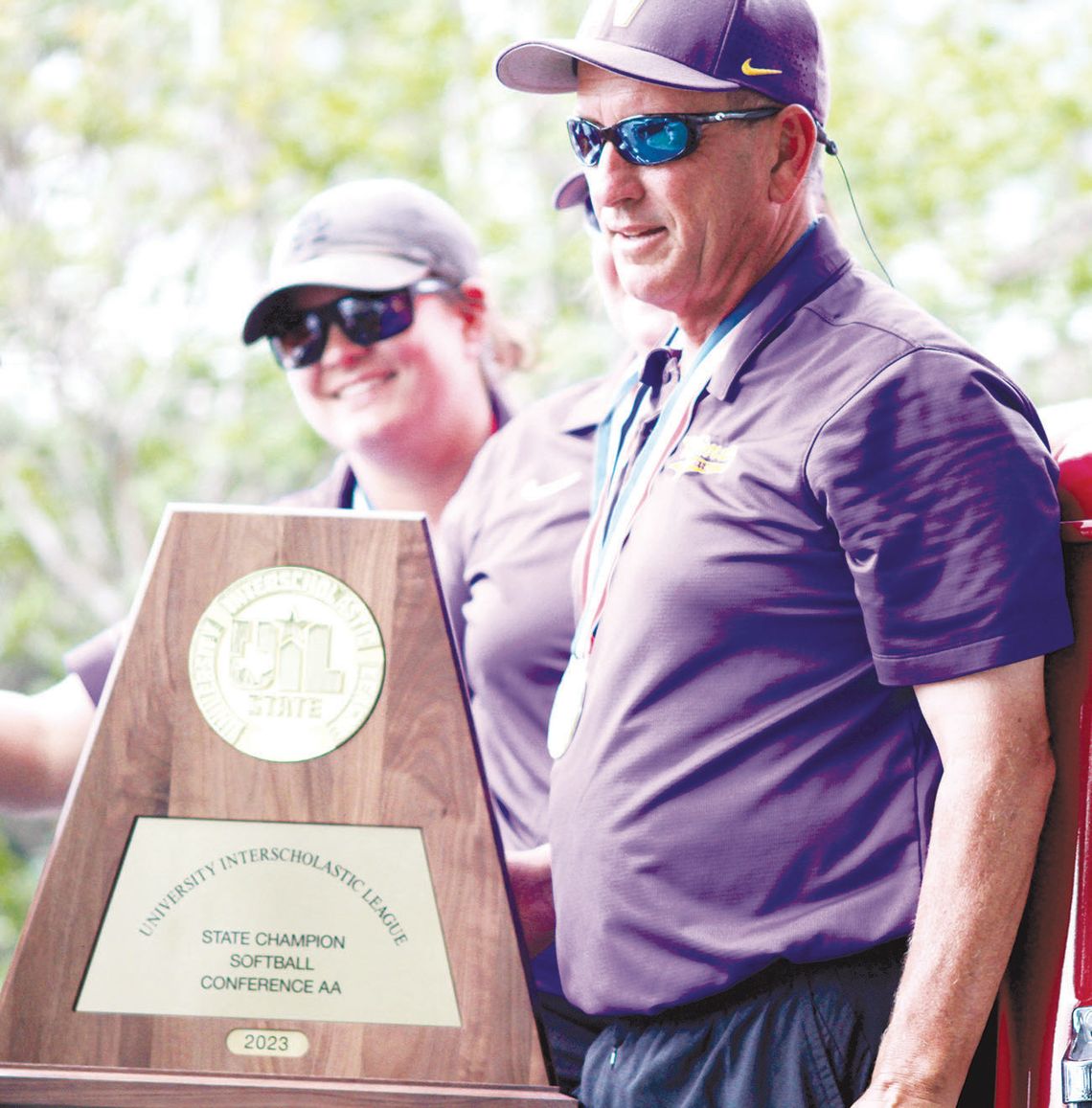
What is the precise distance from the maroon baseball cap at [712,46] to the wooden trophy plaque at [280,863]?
591 millimetres

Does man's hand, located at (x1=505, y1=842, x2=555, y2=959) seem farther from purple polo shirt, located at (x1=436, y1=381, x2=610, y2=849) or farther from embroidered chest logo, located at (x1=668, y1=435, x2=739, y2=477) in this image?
embroidered chest logo, located at (x1=668, y1=435, x2=739, y2=477)

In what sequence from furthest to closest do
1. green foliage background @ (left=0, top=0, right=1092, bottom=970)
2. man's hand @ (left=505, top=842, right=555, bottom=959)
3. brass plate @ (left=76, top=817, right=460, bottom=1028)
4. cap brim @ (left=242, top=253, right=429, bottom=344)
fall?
green foliage background @ (left=0, top=0, right=1092, bottom=970), cap brim @ (left=242, top=253, right=429, bottom=344), man's hand @ (left=505, top=842, right=555, bottom=959), brass plate @ (left=76, top=817, right=460, bottom=1028)

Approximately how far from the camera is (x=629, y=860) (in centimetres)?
172

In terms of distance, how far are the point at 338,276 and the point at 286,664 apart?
1.07 metres

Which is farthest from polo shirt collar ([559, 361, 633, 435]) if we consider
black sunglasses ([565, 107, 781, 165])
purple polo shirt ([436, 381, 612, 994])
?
black sunglasses ([565, 107, 781, 165])

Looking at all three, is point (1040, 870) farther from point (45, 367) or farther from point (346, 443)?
point (45, 367)

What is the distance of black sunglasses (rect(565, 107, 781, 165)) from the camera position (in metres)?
1.78

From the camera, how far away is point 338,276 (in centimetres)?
263

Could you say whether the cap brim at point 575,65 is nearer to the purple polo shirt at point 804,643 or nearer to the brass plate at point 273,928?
the purple polo shirt at point 804,643

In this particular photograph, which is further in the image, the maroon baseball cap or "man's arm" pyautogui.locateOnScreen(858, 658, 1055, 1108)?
the maroon baseball cap

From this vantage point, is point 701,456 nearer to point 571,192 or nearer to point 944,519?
point 944,519

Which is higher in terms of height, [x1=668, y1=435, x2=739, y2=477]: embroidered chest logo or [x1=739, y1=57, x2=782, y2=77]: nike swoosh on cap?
[x1=739, y1=57, x2=782, y2=77]: nike swoosh on cap

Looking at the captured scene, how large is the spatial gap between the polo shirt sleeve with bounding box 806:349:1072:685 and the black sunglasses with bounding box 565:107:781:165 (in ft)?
1.25

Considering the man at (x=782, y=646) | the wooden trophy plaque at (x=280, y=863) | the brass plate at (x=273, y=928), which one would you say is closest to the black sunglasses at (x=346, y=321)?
the man at (x=782, y=646)
